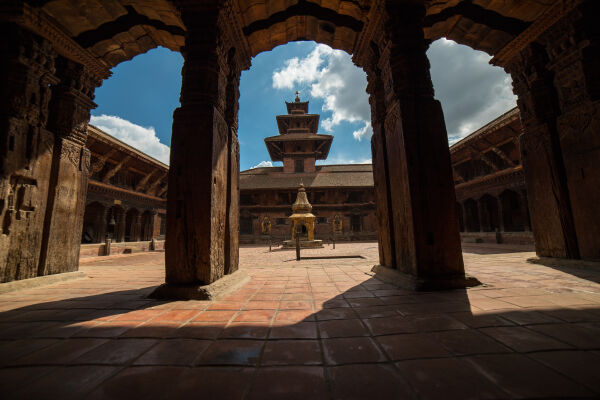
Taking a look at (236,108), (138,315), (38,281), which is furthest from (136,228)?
(138,315)

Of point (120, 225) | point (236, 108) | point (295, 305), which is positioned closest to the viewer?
point (295, 305)

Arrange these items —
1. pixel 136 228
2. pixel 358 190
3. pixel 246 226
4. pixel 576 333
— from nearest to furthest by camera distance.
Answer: pixel 576 333, pixel 136 228, pixel 246 226, pixel 358 190

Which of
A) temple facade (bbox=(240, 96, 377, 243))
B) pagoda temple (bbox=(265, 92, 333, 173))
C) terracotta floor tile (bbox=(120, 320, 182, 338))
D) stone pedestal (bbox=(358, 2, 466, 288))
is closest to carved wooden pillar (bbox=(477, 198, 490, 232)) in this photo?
temple facade (bbox=(240, 96, 377, 243))

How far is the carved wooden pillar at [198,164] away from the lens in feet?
8.45

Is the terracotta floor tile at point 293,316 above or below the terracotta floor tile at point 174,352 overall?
below

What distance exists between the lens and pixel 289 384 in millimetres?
1037

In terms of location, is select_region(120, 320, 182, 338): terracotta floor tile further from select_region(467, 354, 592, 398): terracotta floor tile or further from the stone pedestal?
the stone pedestal

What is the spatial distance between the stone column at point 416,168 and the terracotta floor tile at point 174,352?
2.17 m

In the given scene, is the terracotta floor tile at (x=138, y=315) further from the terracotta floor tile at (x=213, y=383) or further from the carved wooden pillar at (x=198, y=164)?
the terracotta floor tile at (x=213, y=383)

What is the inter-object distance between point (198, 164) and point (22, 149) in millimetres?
2842

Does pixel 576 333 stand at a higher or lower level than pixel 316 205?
lower

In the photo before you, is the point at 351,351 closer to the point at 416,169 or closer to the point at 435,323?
the point at 435,323

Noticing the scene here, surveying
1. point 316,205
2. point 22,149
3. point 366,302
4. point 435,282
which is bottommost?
point 366,302

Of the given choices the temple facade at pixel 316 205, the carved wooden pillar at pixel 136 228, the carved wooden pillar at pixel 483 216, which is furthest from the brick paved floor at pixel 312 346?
the temple facade at pixel 316 205
